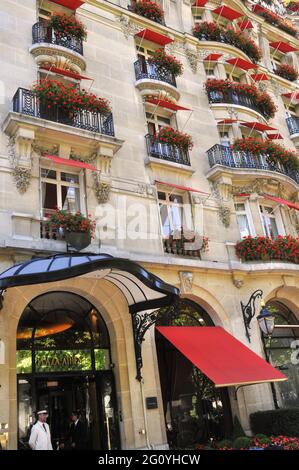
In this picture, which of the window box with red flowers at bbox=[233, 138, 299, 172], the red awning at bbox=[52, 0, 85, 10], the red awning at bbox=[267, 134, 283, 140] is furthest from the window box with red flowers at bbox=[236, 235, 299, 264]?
the red awning at bbox=[52, 0, 85, 10]

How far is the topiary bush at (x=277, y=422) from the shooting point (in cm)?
1138

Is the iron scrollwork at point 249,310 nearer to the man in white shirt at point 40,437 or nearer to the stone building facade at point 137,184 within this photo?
the stone building facade at point 137,184

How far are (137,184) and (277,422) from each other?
305 inches

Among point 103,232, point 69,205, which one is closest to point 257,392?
point 103,232

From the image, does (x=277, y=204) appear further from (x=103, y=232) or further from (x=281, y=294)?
(x=103, y=232)

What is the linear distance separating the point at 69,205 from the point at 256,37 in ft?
50.0

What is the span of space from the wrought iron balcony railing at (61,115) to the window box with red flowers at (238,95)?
18.8 ft

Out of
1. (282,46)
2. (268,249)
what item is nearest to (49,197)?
(268,249)

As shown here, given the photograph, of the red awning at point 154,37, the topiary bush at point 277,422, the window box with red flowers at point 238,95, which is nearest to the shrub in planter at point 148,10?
the red awning at point 154,37

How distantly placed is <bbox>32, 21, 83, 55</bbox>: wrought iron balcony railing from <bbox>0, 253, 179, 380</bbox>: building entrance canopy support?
7757 millimetres

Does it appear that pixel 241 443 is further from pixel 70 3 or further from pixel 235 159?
pixel 70 3

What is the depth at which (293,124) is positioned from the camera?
2027cm

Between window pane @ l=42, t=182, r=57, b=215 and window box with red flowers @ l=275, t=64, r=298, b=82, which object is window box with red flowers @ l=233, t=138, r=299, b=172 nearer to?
window box with red flowers @ l=275, t=64, r=298, b=82

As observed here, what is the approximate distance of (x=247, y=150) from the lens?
15961 mm
